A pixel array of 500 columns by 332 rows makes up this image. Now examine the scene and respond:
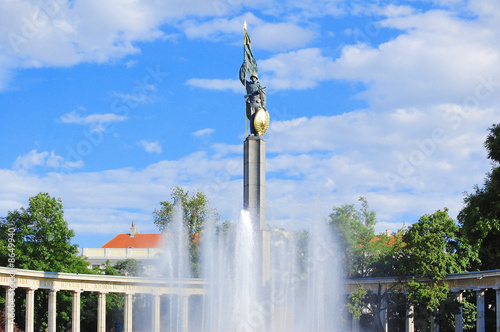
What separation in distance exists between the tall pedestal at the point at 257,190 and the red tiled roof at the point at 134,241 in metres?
53.4

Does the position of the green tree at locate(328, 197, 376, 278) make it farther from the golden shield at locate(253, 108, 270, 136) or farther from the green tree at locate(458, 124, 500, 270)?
the green tree at locate(458, 124, 500, 270)

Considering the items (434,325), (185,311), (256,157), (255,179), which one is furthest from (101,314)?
(434,325)

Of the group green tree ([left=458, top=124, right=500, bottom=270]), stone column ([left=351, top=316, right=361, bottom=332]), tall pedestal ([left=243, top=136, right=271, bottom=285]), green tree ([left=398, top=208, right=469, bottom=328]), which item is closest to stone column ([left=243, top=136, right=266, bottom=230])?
tall pedestal ([left=243, top=136, right=271, bottom=285])

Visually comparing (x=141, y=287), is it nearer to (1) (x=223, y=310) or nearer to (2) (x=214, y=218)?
(2) (x=214, y=218)

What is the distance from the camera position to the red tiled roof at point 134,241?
311ft

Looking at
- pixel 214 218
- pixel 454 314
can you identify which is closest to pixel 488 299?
pixel 454 314

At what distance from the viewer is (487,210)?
3103cm

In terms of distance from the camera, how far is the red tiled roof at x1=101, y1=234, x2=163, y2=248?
94.8 metres

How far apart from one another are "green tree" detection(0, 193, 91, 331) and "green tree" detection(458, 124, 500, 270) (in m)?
35.0

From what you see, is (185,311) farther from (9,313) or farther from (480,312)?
(480,312)

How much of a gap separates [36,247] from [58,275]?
6551 mm

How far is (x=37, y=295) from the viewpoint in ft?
185

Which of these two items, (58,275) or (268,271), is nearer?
(268,271)

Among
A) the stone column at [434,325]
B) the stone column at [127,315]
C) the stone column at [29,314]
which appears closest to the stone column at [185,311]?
the stone column at [127,315]
